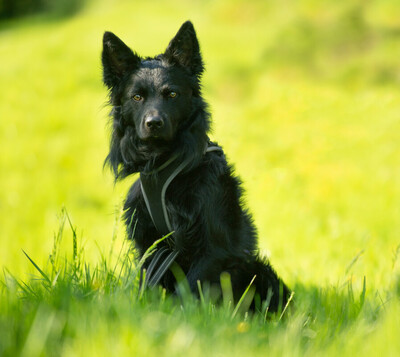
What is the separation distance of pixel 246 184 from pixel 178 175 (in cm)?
402

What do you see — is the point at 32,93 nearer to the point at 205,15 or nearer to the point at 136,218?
the point at 205,15

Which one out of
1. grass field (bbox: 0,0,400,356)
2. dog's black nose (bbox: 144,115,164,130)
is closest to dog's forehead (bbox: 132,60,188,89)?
dog's black nose (bbox: 144,115,164,130)

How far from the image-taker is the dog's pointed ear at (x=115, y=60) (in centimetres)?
364

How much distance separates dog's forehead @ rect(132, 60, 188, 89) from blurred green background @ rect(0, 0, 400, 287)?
39 cm

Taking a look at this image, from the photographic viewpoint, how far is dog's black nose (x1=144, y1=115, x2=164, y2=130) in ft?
11.1

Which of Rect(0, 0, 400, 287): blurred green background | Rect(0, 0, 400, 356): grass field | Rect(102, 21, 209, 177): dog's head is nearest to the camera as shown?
Rect(0, 0, 400, 356): grass field

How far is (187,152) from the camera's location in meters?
3.52

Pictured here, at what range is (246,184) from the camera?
24.3 ft

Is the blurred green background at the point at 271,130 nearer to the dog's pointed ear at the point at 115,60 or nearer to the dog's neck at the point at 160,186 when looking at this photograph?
the dog's neck at the point at 160,186

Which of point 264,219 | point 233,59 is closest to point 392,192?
point 264,219

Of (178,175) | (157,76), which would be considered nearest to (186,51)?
(157,76)

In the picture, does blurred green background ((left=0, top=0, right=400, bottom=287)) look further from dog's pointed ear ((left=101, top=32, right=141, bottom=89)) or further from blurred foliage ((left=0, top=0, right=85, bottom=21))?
blurred foliage ((left=0, top=0, right=85, bottom=21))

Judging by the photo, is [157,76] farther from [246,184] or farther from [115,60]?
[246,184]

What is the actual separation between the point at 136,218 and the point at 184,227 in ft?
1.27
